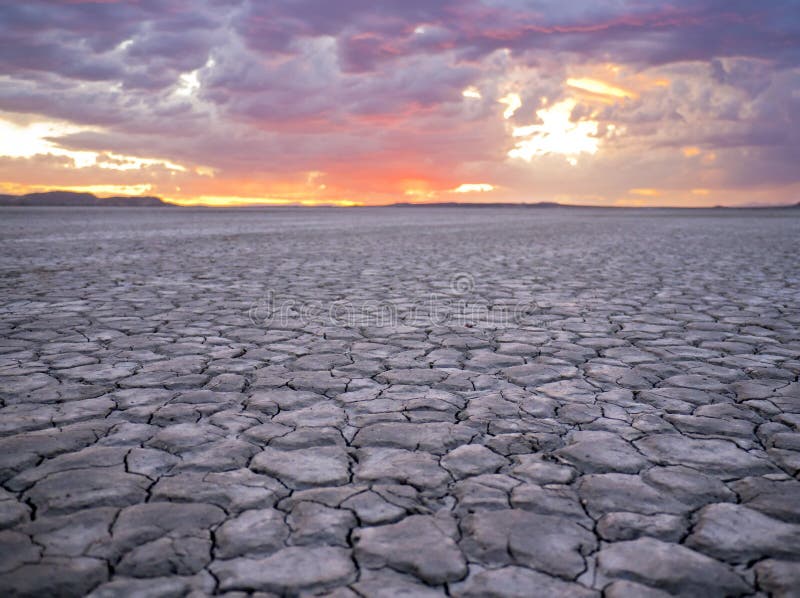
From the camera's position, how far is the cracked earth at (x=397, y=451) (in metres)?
1.48

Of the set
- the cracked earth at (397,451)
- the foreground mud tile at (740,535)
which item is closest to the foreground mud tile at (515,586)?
the cracked earth at (397,451)

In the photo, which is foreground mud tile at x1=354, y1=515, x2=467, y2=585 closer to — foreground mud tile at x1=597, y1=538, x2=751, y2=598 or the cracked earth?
the cracked earth

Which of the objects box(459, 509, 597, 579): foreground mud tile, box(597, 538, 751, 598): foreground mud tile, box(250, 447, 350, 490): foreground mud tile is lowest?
box(597, 538, 751, 598): foreground mud tile

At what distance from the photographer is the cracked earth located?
1.48m

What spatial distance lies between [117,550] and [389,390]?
4.94 ft

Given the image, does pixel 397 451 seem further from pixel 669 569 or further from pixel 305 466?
pixel 669 569

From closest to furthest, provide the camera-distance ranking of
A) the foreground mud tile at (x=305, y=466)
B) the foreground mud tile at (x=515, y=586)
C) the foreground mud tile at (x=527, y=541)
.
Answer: the foreground mud tile at (x=515, y=586) < the foreground mud tile at (x=527, y=541) < the foreground mud tile at (x=305, y=466)

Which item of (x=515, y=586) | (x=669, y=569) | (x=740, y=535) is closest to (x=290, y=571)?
(x=515, y=586)

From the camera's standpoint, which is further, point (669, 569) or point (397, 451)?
point (397, 451)

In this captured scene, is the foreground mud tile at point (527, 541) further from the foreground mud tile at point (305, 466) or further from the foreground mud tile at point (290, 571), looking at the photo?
the foreground mud tile at point (305, 466)

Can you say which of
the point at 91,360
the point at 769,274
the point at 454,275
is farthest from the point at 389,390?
the point at 769,274

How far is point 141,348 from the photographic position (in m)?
3.57

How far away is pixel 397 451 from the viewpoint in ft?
7.07

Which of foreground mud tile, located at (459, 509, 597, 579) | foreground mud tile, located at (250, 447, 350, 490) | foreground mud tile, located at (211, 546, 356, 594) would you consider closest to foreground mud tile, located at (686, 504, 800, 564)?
foreground mud tile, located at (459, 509, 597, 579)
